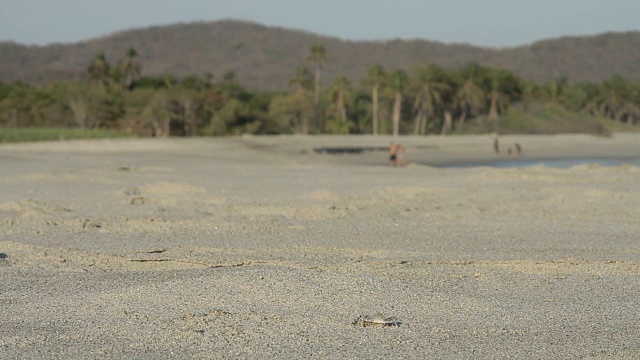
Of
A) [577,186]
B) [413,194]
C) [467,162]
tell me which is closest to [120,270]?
[413,194]

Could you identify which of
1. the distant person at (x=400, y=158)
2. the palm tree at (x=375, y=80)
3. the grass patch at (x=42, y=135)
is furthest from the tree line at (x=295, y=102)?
the distant person at (x=400, y=158)

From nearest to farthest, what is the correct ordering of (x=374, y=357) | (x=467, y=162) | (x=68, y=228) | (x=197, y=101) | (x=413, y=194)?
(x=374, y=357), (x=68, y=228), (x=413, y=194), (x=467, y=162), (x=197, y=101)

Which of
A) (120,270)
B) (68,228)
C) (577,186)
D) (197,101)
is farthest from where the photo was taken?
(197,101)

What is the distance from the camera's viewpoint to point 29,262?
34.0 ft

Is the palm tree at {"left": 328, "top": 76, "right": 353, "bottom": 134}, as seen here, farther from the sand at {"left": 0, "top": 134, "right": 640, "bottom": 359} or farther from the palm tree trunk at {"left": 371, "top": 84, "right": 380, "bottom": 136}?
the sand at {"left": 0, "top": 134, "right": 640, "bottom": 359}

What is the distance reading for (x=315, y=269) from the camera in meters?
9.91

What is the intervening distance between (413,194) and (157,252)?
9.05 m

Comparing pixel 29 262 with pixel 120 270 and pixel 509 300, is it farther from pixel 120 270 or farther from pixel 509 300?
pixel 509 300

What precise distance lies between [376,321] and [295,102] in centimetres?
6791

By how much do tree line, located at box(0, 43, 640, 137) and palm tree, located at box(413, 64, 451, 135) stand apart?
102 millimetres

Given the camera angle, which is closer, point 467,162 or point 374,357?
point 374,357

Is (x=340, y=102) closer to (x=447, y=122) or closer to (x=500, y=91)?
(x=447, y=122)

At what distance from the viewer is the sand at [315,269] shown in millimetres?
7094

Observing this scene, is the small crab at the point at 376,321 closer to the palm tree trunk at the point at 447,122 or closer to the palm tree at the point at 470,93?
the palm tree trunk at the point at 447,122
